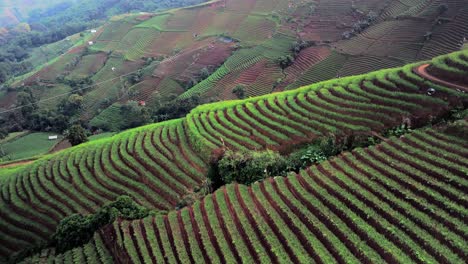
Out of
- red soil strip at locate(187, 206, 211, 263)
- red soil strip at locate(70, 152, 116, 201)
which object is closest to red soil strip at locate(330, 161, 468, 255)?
red soil strip at locate(187, 206, 211, 263)

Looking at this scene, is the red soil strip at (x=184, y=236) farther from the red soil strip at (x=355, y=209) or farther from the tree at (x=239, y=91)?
the tree at (x=239, y=91)

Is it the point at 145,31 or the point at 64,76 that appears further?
the point at 145,31

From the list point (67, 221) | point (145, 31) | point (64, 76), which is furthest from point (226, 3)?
point (67, 221)

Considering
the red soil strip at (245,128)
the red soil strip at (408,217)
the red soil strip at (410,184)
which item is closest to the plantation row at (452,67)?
the red soil strip at (410,184)

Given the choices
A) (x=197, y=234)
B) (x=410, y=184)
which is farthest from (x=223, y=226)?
(x=410, y=184)

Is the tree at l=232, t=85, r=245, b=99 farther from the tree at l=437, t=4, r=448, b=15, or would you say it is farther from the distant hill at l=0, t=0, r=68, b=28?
the distant hill at l=0, t=0, r=68, b=28

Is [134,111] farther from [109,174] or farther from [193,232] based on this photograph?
[193,232]
